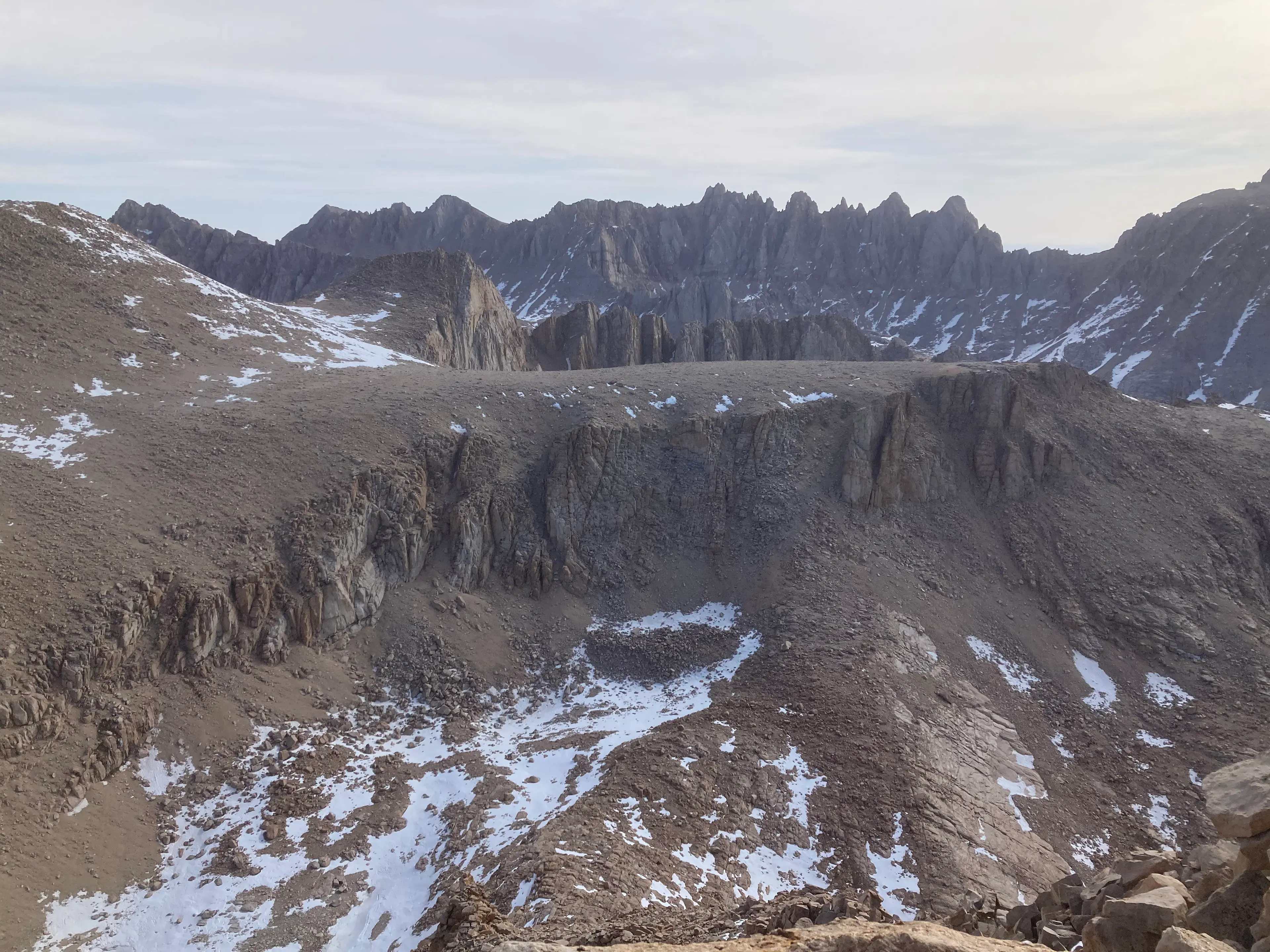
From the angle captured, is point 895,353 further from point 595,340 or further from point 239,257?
point 239,257

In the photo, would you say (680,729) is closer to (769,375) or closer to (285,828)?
(285,828)

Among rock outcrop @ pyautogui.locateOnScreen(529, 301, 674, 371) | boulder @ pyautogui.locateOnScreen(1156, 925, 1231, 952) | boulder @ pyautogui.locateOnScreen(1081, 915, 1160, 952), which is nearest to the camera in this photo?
boulder @ pyautogui.locateOnScreen(1156, 925, 1231, 952)

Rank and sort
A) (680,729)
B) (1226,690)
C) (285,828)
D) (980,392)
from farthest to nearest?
(980,392)
(1226,690)
(680,729)
(285,828)

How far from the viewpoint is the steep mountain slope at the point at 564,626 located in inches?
852

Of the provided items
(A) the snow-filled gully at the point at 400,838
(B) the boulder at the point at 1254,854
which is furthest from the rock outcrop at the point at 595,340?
(B) the boulder at the point at 1254,854

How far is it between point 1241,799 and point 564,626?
28.3 meters

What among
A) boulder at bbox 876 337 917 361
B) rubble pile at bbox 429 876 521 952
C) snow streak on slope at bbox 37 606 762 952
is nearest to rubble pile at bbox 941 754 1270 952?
rubble pile at bbox 429 876 521 952

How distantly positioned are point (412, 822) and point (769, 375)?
34.2 metres

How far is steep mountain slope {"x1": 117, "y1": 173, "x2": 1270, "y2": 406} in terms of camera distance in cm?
12062

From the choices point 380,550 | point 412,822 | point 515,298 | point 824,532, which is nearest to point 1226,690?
point 824,532

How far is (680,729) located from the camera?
27734 mm

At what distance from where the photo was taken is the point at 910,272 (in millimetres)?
166250

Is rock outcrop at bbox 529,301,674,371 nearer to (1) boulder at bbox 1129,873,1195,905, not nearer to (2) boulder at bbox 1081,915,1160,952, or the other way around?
(1) boulder at bbox 1129,873,1195,905

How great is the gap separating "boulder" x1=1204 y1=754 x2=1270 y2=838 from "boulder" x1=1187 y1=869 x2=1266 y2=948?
513mm
